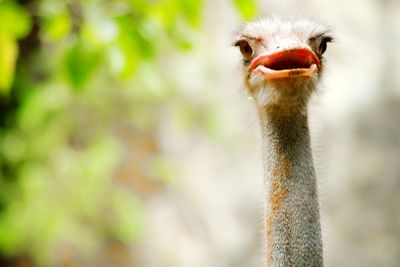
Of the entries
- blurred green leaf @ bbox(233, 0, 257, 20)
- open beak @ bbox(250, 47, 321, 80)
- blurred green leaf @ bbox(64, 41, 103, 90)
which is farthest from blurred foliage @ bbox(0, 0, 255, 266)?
open beak @ bbox(250, 47, 321, 80)

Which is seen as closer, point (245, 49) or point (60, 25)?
point (245, 49)

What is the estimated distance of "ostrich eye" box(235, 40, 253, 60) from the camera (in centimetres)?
235

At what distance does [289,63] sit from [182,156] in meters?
4.10

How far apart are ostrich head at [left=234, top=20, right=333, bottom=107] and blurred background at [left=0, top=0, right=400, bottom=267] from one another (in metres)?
2.74

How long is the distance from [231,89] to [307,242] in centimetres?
365

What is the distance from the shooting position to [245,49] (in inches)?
93.3

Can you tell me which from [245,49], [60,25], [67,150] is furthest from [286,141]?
[67,150]

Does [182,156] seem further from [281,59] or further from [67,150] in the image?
[281,59]

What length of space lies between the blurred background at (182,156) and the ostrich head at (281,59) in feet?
9.00

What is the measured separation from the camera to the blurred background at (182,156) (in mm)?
5469

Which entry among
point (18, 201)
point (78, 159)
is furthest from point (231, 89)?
point (18, 201)

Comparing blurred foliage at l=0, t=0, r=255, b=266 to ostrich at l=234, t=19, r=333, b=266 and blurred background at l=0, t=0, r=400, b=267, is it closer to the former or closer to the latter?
blurred background at l=0, t=0, r=400, b=267

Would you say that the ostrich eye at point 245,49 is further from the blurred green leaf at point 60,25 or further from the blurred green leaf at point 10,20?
the blurred green leaf at point 60,25

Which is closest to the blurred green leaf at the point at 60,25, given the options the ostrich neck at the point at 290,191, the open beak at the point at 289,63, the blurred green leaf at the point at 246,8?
the blurred green leaf at the point at 246,8
